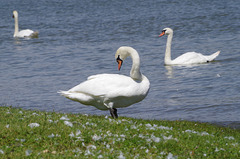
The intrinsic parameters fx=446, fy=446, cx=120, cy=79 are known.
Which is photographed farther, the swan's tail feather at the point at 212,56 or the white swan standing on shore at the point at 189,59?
the swan's tail feather at the point at 212,56

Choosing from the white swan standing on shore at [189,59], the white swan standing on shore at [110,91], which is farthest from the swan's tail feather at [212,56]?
the white swan standing on shore at [110,91]

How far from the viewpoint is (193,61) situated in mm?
21203

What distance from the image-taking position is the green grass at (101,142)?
261 inches

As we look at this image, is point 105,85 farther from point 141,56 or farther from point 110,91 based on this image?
point 141,56

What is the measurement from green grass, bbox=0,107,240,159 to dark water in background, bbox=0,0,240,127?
16.0 feet

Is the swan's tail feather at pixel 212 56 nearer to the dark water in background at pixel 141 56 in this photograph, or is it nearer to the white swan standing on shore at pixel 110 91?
the dark water in background at pixel 141 56

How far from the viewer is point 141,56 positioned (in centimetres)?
2311

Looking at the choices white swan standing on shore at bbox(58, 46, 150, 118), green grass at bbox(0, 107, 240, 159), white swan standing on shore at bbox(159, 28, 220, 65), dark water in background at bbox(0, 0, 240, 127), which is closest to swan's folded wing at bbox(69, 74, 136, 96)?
white swan standing on shore at bbox(58, 46, 150, 118)

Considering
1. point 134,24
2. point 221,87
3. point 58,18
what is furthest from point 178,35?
point 58,18

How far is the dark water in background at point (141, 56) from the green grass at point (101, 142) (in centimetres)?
489

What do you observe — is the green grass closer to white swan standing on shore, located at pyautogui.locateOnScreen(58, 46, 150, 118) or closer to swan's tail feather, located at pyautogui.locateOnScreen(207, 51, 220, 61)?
white swan standing on shore, located at pyautogui.locateOnScreen(58, 46, 150, 118)

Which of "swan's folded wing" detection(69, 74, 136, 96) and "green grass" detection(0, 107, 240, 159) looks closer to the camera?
"green grass" detection(0, 107, 240, 159)

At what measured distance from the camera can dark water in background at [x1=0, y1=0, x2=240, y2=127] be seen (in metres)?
14.6

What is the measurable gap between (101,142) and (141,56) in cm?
1617
